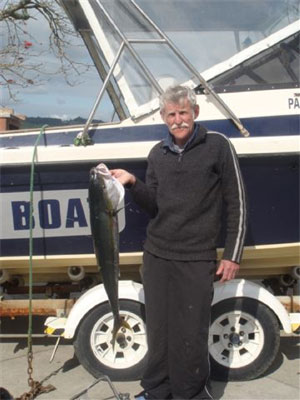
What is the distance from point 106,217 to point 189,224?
50 cm

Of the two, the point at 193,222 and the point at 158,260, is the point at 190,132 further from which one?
the point at 158,260

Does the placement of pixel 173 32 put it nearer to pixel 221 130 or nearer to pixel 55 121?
pixel 221 130

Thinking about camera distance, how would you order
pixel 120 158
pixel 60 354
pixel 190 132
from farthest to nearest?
1. pixel 60 354
2. pixel 120 158
3. pixel 190 132

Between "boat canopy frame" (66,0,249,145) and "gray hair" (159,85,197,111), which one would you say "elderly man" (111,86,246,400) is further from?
"boat canopy frame" (66,0,249,145)

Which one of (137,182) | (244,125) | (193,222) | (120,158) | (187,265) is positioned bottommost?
(187,265)

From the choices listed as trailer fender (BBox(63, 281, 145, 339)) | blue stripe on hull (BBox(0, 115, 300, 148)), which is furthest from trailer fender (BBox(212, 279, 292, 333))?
blue stripe on hull (BBox(0, 115, 300, 148))

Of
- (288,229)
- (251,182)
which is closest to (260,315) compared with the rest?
(288,229)

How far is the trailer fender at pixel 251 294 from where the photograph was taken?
3484mm

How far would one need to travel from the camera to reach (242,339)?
11.7 ft

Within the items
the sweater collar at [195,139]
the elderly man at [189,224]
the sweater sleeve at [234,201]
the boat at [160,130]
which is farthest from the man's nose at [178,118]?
the boat at [160,130]

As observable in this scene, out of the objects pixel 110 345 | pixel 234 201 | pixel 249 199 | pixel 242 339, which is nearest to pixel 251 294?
pixel 242 339

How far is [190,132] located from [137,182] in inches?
15.9

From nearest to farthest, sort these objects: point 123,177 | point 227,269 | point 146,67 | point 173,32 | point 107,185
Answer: point 107,185 < point 123,177 < point 227,269 < point 146,67 < point 173,32

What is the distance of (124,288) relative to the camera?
11.6ft
